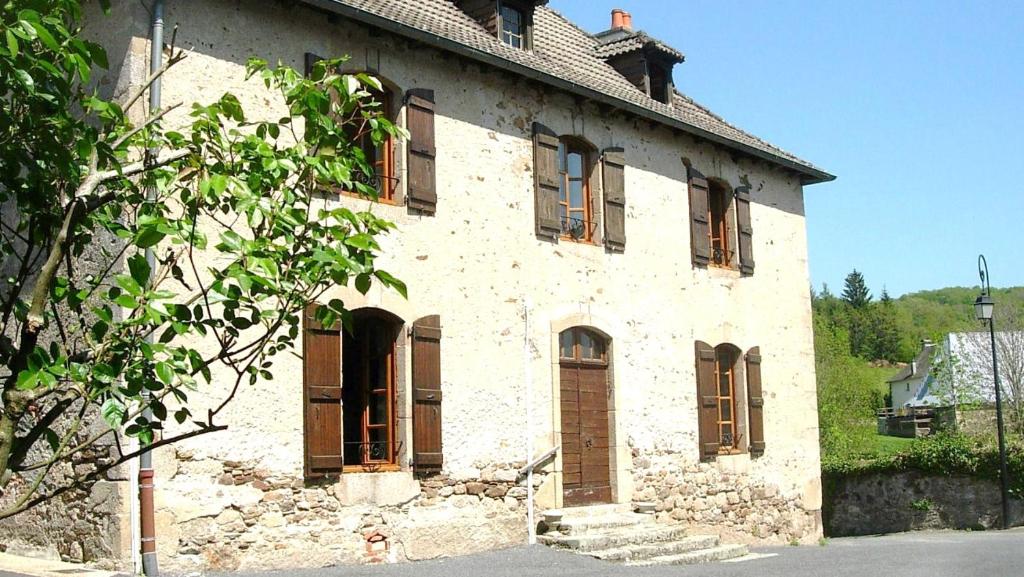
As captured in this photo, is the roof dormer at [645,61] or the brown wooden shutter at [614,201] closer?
the brown wooden shutter at [614,201]

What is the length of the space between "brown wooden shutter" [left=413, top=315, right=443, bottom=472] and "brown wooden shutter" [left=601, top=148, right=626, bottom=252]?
10.7ft

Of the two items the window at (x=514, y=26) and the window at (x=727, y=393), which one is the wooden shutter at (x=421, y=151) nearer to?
the window at (x=514, y=26)

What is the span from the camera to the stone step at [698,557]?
11852 millimetres

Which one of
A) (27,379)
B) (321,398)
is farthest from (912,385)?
(27,379)

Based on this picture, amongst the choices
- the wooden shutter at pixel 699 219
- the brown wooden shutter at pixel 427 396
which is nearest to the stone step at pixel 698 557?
the brown wooden shutter at pixel 427 396

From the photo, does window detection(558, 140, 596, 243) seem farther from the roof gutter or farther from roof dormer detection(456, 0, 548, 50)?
roof dormer detection(456, 0, 548, 50)

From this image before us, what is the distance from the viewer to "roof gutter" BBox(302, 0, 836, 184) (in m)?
10.6

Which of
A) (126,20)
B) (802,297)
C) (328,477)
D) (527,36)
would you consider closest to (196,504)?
(328,477)

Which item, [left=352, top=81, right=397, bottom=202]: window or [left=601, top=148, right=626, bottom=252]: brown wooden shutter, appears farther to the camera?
[left=601, top=148, right=626, bottom=252]: brown wooden shutter

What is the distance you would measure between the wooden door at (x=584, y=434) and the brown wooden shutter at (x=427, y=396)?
2204mm

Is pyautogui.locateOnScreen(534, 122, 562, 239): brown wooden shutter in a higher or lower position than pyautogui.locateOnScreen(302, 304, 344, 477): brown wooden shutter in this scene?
higher

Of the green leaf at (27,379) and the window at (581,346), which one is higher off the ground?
the window at (581,346)

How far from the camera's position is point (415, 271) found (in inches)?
443

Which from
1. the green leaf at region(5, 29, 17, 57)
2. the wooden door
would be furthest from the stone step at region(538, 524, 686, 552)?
the green leaf at region(5, 29, 17, 57)
